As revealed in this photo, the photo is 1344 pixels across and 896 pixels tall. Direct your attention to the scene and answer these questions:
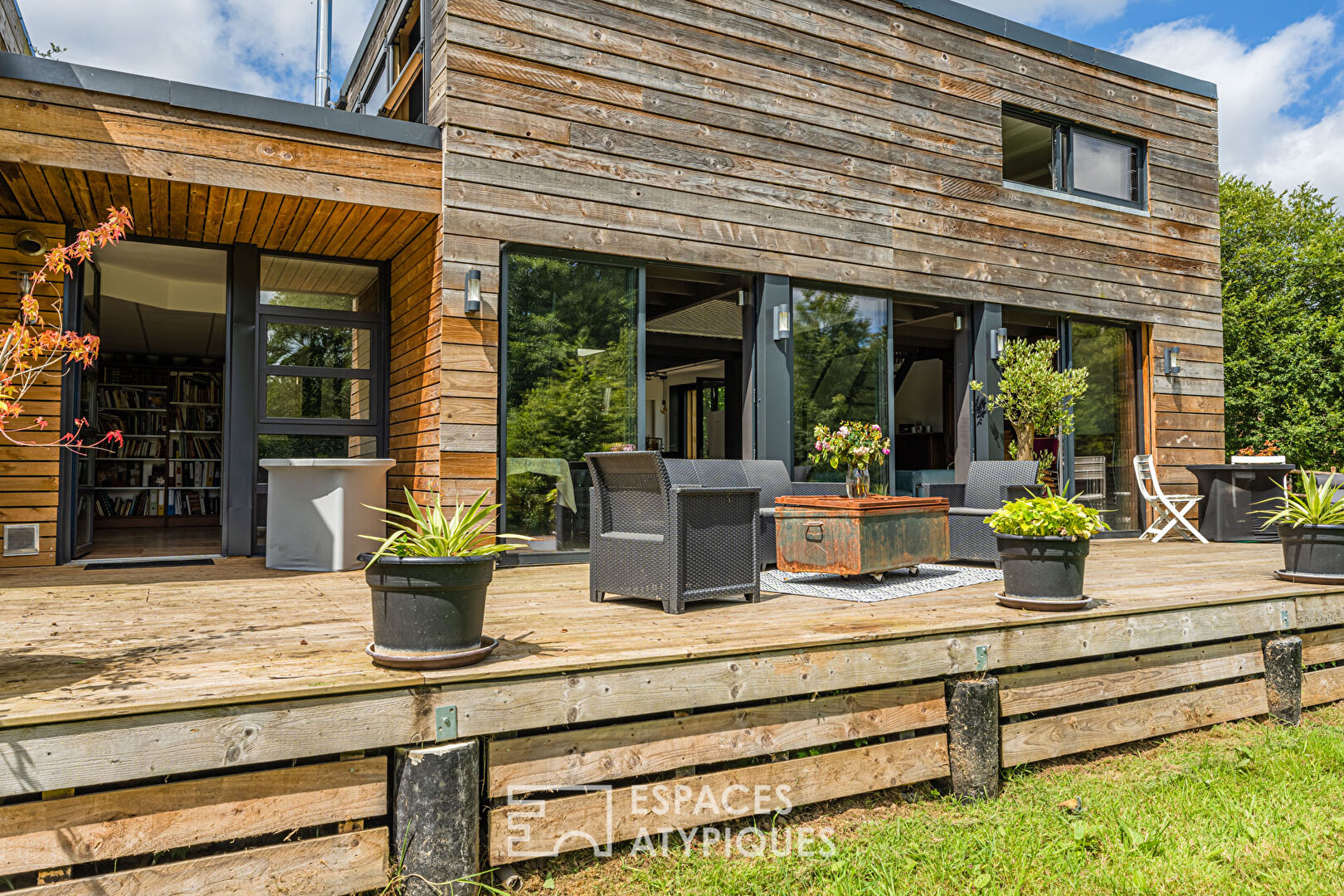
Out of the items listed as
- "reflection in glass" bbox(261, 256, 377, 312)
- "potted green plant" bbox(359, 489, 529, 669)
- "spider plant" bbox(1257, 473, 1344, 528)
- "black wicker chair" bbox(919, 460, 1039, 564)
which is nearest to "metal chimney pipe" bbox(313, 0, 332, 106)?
"reflection in glass" bbox(261, 256, 377, 312)

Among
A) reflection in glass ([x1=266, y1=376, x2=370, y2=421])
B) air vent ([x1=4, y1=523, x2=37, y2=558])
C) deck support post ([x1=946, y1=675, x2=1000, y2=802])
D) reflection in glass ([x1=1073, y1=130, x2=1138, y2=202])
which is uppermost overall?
reflection in glass ([x1=1073, y1=130, x2=1138, y2=202])

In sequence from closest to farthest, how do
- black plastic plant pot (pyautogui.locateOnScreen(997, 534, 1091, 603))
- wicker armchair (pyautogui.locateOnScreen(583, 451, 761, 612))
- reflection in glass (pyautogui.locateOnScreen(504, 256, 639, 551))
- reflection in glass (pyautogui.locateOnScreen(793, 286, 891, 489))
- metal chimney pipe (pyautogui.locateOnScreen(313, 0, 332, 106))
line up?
black plastic plant pot (pyautogui.locateOnScreen(997, 534, 1091, 603)) → wicker armchair (pyautogui.locateOnScreen(583, 451, 761, 612)) → reflection in glass (pyautogui.locateOnScreen(504, 256, 639, 551)) → reflection in glass (pyautogui.locateOnScreen(793, 286, 891, 489)) → metal chimney pipe (pyautogui.locateOnScreen(313, 0, 332, 106))

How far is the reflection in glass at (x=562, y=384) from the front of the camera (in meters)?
5.51

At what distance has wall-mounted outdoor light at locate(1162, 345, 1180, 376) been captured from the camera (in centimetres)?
827

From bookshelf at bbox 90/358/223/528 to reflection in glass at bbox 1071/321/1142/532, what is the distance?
356 inches

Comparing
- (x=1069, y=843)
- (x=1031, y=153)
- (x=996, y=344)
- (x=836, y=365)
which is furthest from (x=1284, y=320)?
(x=1069, y=843)

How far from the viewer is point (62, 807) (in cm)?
188

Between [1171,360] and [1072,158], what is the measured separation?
217 cm

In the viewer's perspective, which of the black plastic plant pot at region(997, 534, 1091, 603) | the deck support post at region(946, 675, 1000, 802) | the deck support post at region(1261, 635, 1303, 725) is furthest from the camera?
the deck support post at region(1261, 635, 1303, 725)

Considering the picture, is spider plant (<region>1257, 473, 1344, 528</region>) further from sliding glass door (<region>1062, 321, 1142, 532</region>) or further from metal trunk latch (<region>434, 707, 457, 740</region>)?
metal trunk latch (<region>434, 707, 457, 740</region>)

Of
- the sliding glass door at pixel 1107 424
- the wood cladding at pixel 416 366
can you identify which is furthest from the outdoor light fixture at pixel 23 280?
the sliding glass door at pixel 1107 424

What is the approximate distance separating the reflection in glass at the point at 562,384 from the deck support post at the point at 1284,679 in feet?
12.3

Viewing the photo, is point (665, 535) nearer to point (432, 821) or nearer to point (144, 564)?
point (432, 821)

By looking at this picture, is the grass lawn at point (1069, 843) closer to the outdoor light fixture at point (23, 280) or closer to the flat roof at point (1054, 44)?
the outdoor light fixture at point (23, 280)
